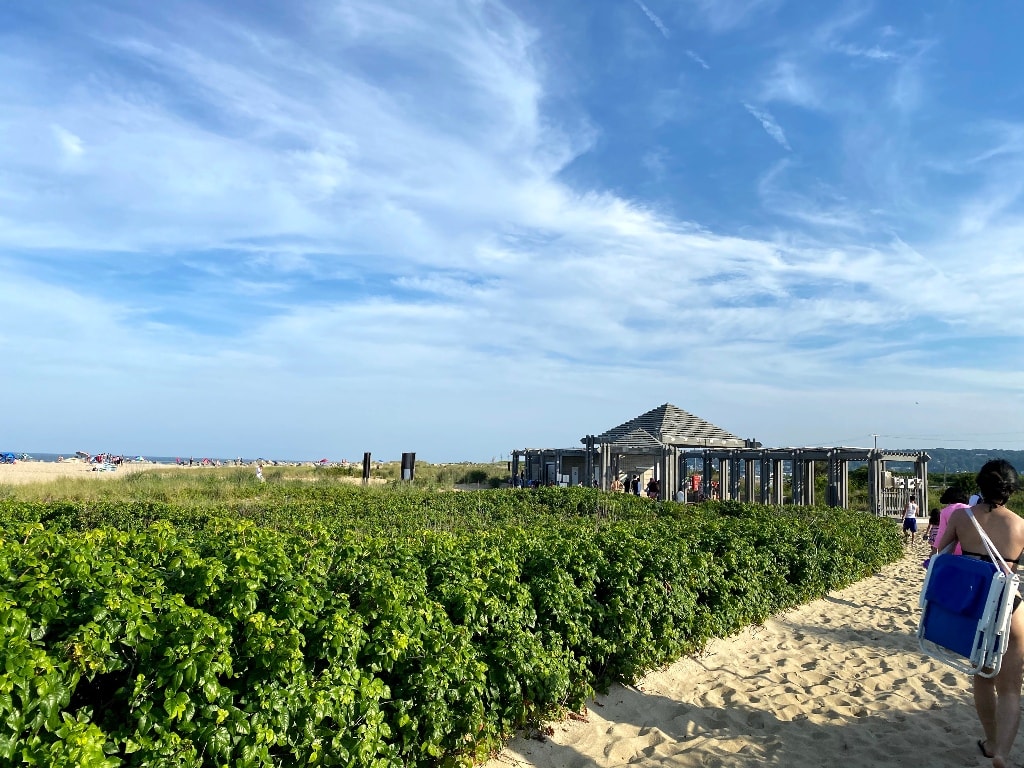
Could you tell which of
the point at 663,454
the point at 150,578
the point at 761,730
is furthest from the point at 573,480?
the point at 150,578

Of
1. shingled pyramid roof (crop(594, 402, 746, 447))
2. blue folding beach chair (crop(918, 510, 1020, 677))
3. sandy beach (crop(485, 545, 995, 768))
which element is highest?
shingled pyramid roof (crop(594, 402, 746, 447))

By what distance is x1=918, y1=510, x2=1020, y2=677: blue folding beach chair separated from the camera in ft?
12.1

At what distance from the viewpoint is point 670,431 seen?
2409 cm

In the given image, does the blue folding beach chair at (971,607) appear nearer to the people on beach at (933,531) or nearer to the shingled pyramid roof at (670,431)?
the people on beach at (933,531)

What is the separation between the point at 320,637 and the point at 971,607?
11.0 ft

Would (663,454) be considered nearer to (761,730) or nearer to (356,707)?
(761,730)

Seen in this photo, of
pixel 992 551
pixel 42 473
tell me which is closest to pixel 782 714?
pixel 992 551

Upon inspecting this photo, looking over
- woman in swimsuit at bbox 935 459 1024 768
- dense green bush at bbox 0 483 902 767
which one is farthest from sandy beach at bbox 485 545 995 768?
woman in swimsuit at bbox 935 459 1024 768

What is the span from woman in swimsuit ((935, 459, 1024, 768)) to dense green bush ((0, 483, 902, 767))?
2169mm

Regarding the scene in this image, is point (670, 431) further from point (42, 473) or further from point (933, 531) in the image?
point (42, 473)

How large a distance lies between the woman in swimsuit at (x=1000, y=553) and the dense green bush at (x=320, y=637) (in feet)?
7.12

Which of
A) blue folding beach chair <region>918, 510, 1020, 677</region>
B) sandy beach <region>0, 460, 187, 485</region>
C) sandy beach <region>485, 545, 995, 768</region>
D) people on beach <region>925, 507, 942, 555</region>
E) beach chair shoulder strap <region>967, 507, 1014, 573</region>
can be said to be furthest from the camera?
sandy beach <region>0, 460, 187, 485</region>

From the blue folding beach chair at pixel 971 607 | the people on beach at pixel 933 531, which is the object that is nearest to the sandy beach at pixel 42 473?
the people on beach at pixel 933 531

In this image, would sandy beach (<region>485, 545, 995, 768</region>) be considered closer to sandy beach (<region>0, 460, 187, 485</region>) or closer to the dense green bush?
the dense green bush
